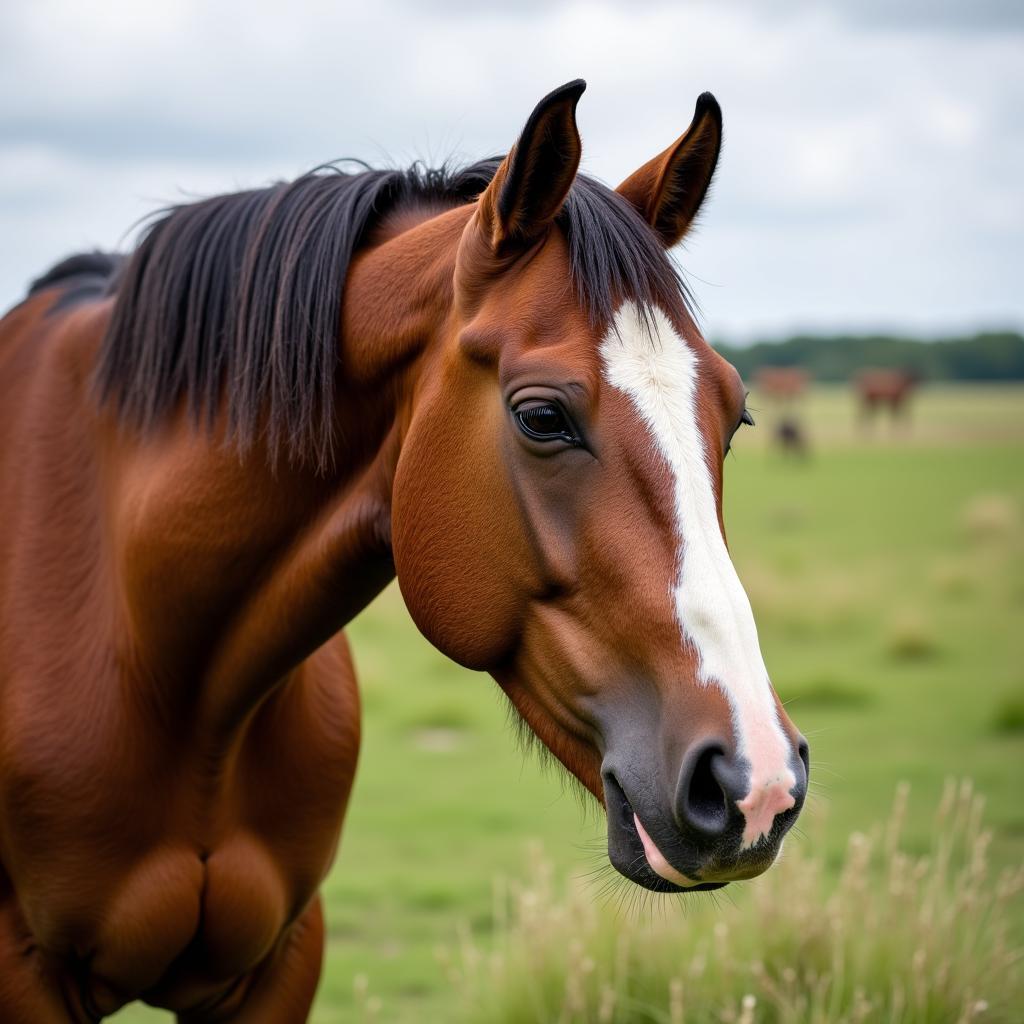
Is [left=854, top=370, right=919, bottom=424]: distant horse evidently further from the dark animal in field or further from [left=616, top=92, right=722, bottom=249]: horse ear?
[left=616, top=92, right=722, bottom=249]: horse ear

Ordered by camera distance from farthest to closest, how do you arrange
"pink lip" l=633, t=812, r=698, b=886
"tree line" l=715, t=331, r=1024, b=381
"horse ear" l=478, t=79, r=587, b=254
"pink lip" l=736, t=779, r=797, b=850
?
"tree line" l=715, t=331, r=1024, b=381
"horse ear" l=478, t=79, r=587, b=254
"pink lip" l=633, t=812, r=698, b=886
"pink lip" l=736, t=779, r=797, b=850

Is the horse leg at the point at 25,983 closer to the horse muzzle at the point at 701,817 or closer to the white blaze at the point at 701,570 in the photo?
the horse muzzle at the point at 701,817

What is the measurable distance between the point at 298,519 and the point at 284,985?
4.69 ft

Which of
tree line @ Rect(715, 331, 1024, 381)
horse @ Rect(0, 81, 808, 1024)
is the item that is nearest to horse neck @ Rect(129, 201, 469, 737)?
horse @ Rect(0, 81, 808, 1024)

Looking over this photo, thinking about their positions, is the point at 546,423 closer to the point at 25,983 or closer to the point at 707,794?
the point at 707,794

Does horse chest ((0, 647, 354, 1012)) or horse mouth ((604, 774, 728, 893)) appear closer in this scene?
horse mouth ((604, 774, 728, 893))

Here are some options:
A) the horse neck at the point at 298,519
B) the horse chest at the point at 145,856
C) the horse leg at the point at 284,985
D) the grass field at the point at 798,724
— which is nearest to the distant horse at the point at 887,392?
the grass field at the point at 798,724

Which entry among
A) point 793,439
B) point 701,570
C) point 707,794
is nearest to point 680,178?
point 701,570

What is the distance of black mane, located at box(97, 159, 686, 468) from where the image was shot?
8.48ft

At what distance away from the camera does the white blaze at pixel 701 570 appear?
195 cm

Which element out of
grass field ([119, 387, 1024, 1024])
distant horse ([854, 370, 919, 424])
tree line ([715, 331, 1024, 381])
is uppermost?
grass field ([119, 387, 1024, 1024])

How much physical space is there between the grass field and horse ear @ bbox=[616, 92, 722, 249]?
1297 millimetres

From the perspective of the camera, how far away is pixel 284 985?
10.8 ft

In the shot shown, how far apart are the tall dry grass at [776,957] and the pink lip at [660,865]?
2.01 metres
